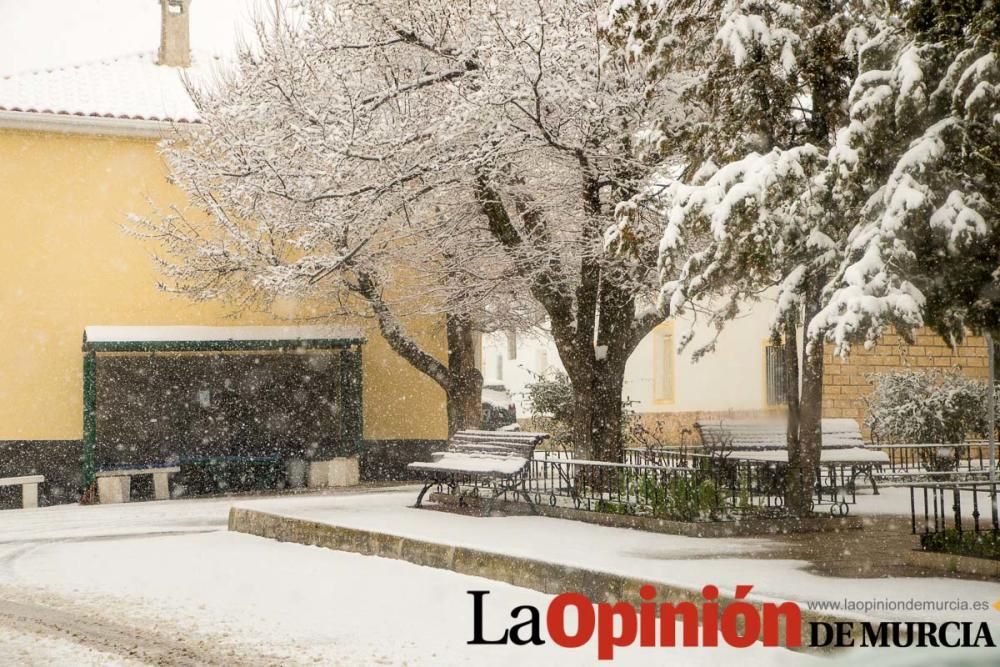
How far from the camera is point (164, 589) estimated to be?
373 inches

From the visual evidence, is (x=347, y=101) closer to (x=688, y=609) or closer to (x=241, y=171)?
(x=241, y=171)

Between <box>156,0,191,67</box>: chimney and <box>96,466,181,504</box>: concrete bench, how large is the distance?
8871mm

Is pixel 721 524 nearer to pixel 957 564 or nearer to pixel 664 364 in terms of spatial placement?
pixel 957 564

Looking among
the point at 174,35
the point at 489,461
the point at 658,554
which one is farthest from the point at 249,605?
the point at 174,35

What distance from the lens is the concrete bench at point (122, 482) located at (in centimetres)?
1814

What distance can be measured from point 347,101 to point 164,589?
6.12 meters

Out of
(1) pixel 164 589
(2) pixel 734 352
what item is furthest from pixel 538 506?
(2) pixel 734 352

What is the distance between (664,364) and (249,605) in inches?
806

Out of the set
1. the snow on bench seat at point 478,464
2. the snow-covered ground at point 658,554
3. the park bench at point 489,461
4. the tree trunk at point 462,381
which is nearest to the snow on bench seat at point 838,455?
A: the park bench at point 489,461

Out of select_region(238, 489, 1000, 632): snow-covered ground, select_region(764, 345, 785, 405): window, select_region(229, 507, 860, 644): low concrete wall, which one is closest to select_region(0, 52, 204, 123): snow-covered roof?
select_region(238, 489, 1000, 632): snow-covered ground

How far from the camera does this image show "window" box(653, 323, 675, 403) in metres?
28.0

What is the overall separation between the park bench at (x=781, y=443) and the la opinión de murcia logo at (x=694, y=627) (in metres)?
6.89

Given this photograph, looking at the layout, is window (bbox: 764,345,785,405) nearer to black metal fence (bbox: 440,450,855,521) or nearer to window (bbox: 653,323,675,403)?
window (bbox: 653,323,675,403)

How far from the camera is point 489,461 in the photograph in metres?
13.4
